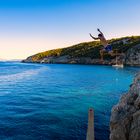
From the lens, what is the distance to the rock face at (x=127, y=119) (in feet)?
65.5

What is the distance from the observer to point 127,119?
21766 mm

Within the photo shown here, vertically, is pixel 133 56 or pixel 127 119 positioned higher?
pixel 133 56

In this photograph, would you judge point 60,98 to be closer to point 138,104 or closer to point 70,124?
point 70,124

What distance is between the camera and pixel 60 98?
5522 centimetres

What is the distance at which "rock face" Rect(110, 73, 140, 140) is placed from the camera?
1998cm

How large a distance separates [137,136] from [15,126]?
1920 centimetres

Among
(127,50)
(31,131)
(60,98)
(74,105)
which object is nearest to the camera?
(31,131)

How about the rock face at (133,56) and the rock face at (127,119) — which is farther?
the rock face at (133,56)

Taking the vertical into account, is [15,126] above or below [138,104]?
below

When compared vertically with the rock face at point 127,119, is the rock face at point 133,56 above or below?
above

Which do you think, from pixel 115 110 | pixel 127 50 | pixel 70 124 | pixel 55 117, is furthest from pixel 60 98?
pixel 127 50

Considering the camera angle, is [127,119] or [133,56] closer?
[127,119]

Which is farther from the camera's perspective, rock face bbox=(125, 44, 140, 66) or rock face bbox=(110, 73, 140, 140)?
rock face bbox=(125, 44, 140, 66)

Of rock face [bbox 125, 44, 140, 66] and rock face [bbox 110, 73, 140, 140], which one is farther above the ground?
rock face [bbox 125, 44, 140, 66]
